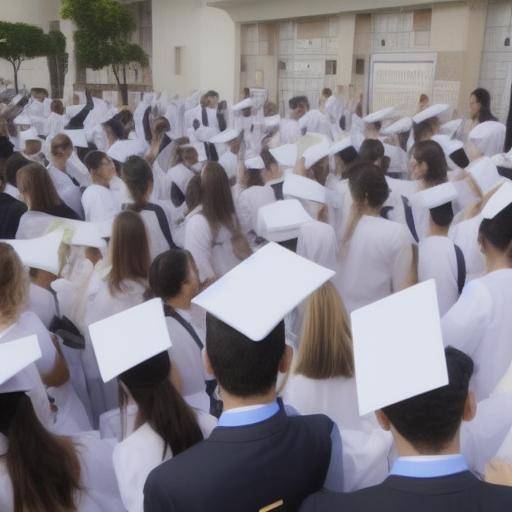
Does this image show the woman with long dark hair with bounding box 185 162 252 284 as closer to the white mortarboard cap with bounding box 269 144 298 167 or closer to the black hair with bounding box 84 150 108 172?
the white mortarboard cap with bounding box 269 144 298 167

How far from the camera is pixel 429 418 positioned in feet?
4.27

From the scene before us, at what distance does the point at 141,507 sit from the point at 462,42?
11.4m

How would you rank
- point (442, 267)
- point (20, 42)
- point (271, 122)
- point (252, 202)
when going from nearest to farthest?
point (442, 267) < point (252, 202) < point (271, 122) < point (20, 42)

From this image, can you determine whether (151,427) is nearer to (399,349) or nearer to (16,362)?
(16,362)

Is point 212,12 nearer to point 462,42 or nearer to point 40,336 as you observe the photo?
point 462,42

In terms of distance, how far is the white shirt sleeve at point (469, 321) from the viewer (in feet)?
7.61

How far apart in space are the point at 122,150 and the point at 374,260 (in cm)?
366

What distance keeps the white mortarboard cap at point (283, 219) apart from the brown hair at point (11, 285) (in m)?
1.58

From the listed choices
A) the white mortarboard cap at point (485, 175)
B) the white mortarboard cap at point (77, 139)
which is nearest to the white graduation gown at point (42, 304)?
the white mortarboard cap at point (485, 175)

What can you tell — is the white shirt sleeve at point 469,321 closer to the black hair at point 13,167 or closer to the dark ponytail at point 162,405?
the dark ponytail at point 162,405

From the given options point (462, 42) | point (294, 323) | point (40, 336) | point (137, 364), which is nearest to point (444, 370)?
point (137, 364)

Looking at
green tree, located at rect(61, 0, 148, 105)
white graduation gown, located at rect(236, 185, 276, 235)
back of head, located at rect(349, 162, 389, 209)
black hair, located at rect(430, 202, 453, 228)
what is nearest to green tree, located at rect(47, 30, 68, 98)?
green tree, located at rect(61, 0, 148, 105)

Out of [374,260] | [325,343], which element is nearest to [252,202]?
[374,260]

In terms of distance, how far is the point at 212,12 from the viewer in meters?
18.8
